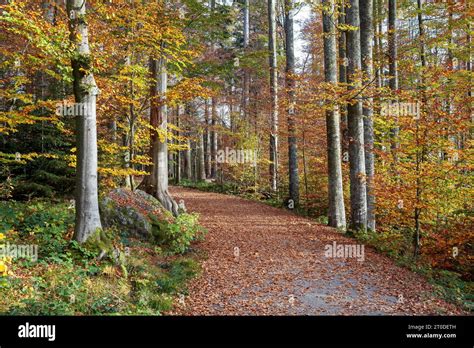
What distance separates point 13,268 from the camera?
550cm

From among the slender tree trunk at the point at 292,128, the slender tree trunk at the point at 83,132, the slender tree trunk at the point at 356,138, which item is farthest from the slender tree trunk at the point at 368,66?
the slender tree trunk at the point at 83,132

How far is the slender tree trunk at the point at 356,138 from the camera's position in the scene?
424 inches

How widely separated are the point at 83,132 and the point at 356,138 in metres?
7.78

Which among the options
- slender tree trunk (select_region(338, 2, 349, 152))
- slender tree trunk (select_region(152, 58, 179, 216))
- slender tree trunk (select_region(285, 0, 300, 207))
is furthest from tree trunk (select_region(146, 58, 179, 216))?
slender tree trunk (select_region(338, 2, 349, 152))

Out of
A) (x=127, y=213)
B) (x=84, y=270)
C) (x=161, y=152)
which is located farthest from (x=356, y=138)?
(x=84, y=270)

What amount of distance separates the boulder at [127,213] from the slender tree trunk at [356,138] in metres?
5.88

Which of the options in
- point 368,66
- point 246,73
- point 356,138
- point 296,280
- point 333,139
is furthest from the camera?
point 246,73

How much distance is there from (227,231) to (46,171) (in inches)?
240

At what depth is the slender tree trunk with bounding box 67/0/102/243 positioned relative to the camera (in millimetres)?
6758

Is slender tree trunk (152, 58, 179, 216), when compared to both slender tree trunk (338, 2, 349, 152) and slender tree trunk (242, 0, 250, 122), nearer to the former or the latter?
slender tree trunk (338, 2, 349, 152)

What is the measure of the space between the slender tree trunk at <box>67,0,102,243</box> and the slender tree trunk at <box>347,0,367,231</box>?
297 inches

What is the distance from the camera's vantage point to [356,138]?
10.7 m

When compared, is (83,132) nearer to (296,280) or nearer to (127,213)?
(127,213)

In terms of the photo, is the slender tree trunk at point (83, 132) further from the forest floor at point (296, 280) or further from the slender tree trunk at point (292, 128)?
the slender tree trunk at point (292, 128)
